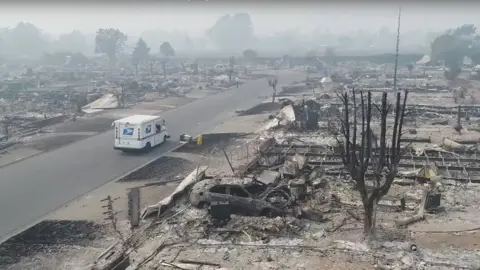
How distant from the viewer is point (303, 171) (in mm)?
19562

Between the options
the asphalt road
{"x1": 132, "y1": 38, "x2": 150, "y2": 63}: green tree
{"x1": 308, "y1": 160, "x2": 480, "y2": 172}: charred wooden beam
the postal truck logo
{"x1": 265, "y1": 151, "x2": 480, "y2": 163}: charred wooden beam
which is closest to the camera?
the asphalt road

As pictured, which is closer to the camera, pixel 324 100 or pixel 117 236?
pixel 117 236

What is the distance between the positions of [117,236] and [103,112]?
90.7 ft

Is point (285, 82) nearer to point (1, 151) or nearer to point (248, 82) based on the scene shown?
point (248, 82)

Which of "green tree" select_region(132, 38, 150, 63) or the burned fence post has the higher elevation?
"green tree" select_region(132, 38, 150, 63)

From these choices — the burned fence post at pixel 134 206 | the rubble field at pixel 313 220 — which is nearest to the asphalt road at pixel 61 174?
the burned fence post at pixel 134 206

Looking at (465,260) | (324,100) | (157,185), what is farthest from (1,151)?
(324,100)

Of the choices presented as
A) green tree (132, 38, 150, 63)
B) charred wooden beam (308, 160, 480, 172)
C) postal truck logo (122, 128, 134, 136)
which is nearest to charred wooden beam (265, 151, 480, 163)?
charred wooden beam (308, 160, 480, 172)

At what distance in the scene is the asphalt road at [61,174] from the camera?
1677 centimetres

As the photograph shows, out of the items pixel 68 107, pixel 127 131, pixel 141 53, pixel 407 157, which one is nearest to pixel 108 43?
pixel 141 53

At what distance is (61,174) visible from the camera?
21.5m

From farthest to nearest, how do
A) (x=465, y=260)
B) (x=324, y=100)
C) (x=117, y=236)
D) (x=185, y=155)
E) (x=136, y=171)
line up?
(x=324, y=100) < (x=185, y=155) < (x=136, y=171) < (x=117, y=236) < (x=465, y=260)

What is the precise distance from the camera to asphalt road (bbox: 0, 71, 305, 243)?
16766 mm

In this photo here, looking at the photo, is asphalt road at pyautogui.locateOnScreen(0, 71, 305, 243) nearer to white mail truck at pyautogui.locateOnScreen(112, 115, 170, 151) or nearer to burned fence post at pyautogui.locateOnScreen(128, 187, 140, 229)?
white mail truck at pyautogui.locateOnScreen(112, 115, 170, 151)
